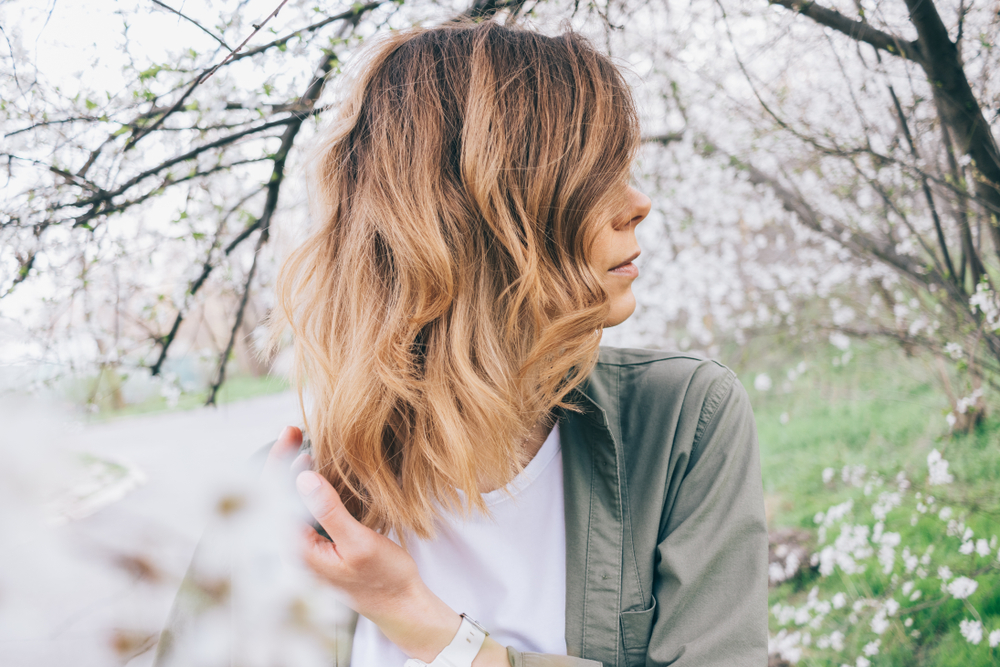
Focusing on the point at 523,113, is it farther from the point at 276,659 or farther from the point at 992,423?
the point at 992,423

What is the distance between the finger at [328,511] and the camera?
0.83 meters

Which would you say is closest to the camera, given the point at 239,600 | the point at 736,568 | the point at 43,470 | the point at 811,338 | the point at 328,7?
the point at 736,568

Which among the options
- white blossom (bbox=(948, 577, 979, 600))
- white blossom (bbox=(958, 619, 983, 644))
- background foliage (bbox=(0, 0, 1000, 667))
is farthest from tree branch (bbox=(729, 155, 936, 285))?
white blossom (bbox=(958, 619, 983, 644))

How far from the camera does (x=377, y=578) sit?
0.85m

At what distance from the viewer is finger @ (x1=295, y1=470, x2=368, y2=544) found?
32.6 inches

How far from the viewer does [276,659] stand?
1011 mm

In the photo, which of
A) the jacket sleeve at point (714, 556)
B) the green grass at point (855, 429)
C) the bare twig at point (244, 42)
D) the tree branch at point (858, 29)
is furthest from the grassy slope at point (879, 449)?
the bare twig at point (244, 42)

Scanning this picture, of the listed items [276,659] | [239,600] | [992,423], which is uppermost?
[239,600]

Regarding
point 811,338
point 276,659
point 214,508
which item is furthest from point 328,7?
point 811,338

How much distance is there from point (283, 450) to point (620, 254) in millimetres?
718

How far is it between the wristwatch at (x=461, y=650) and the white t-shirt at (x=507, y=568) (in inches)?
3.0

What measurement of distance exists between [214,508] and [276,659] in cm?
32

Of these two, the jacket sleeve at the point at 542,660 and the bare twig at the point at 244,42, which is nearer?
the jacket sleeve at the point at 542,660

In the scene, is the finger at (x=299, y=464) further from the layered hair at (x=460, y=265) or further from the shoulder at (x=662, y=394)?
the shoulder at (x=662, y=394)
